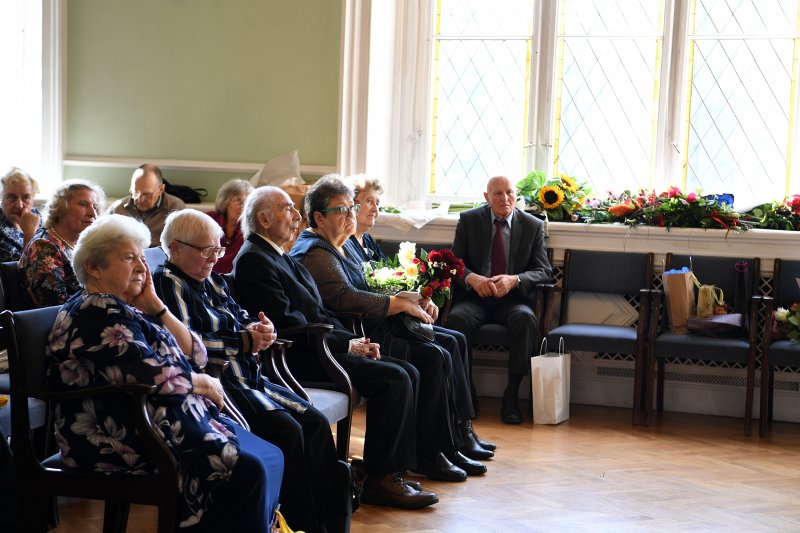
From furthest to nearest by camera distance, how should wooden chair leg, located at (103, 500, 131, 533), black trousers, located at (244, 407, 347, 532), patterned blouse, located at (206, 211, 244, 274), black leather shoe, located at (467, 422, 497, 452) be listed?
patterned blouse, located at (206, 211, 244, 274) < black leather shoe, located at (467, 422, 497, 452) < black trousers, located at (244, 407, 347, 532) < wooden chair leg, located at (103, 500, 131, 533)

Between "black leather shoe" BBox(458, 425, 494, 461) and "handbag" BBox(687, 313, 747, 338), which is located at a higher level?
"handbag" BBox(687, 313, 747, 338)

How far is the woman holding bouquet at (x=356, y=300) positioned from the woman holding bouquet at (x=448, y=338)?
277 mm

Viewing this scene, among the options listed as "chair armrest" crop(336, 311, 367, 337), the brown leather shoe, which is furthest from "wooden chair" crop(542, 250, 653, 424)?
the brown leather shoe

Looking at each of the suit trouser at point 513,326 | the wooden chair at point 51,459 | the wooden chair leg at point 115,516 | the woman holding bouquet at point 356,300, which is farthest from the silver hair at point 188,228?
the suit trouser at point 513,326

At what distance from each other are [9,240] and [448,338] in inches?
95.7

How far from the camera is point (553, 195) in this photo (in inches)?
259

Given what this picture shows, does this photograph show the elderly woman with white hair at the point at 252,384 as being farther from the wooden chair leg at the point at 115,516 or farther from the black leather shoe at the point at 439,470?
the black leather shoe at the point at 439,470

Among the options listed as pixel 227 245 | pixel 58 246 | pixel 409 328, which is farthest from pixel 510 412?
pixel 58 246

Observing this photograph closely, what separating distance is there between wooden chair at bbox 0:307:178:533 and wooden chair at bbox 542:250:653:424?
11.9 ft

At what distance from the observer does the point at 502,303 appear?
621 cm

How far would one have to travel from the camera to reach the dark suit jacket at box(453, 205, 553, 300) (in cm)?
629

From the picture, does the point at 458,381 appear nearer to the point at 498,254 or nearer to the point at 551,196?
the point at 498,254

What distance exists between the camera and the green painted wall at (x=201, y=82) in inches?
274

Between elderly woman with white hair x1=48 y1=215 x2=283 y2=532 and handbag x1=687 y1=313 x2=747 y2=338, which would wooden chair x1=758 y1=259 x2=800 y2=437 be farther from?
elderly woman with white hair x1=48 y1=215 x2=283 y2=532
